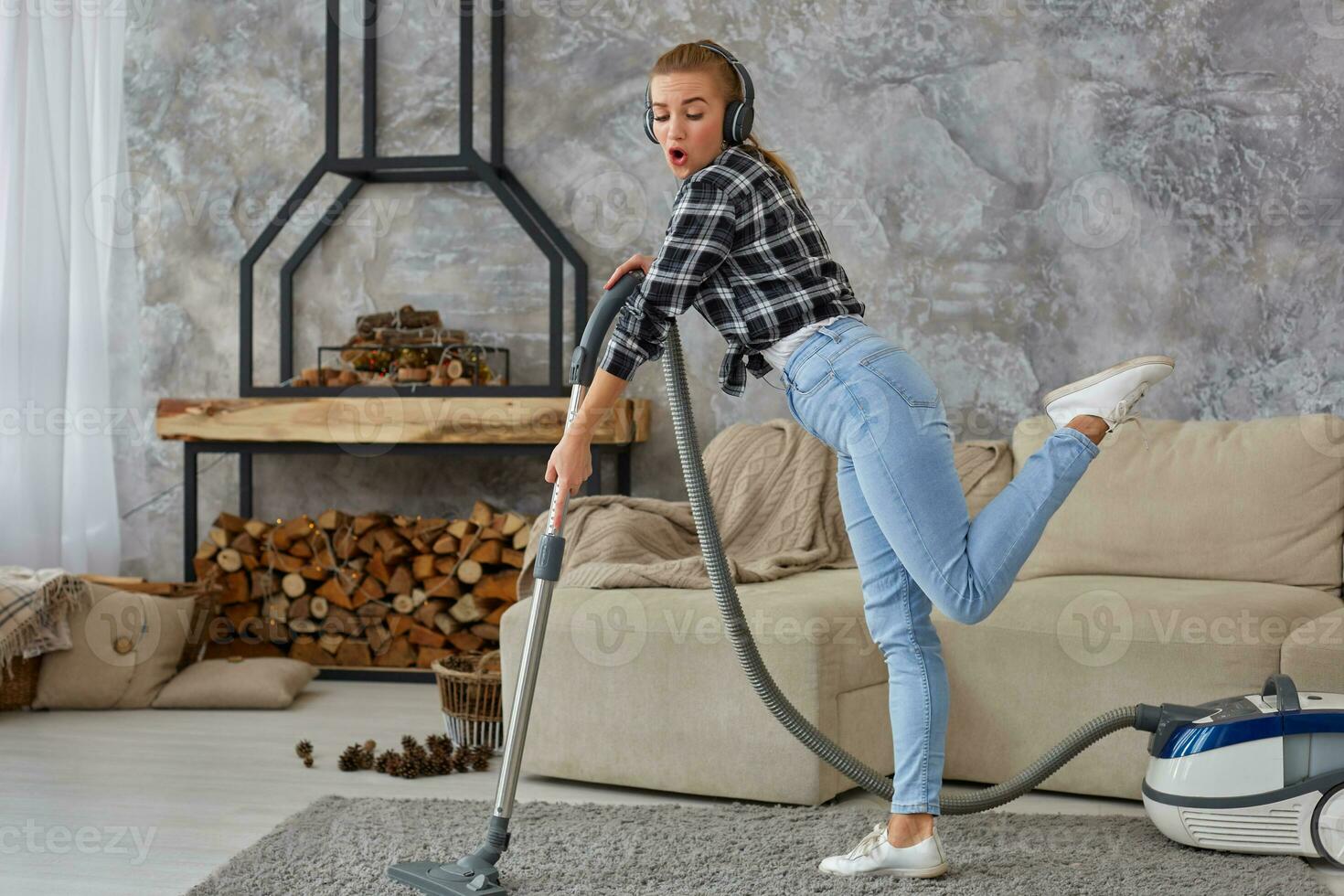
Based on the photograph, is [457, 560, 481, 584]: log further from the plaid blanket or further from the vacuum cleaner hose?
the vacuum cleaner hose

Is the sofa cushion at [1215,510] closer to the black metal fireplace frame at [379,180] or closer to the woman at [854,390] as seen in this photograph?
the woman at [854,390]

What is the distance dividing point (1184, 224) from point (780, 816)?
2.16 m

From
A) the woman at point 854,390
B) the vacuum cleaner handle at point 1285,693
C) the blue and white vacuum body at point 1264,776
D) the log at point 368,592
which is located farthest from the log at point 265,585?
the vacuum cleaner handle at point 1285,693

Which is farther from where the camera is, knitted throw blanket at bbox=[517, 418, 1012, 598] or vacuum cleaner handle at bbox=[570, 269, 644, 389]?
knitted throw blanket at bbox=[517, 418, 1012, 598]

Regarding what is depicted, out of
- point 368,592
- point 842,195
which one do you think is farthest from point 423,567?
point 842,195

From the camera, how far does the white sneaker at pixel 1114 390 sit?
180cm

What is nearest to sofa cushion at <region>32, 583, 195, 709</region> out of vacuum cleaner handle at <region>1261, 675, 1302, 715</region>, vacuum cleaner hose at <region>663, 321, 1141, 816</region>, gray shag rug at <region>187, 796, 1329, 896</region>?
gray shag rug at <region>187, 796, 1329, 896</region>

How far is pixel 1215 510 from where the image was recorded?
279 centimetres

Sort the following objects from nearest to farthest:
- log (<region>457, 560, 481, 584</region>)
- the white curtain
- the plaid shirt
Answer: the plaid shirt, log (<region>457, 560, 481, 584</region>), the white curtain

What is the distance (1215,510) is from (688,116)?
161 centimetres

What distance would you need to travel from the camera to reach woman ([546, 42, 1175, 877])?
1.77 metres

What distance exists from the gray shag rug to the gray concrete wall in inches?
66.9

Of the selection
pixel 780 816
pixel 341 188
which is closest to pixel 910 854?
pixel 780 816

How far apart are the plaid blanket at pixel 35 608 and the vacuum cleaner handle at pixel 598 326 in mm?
2020
